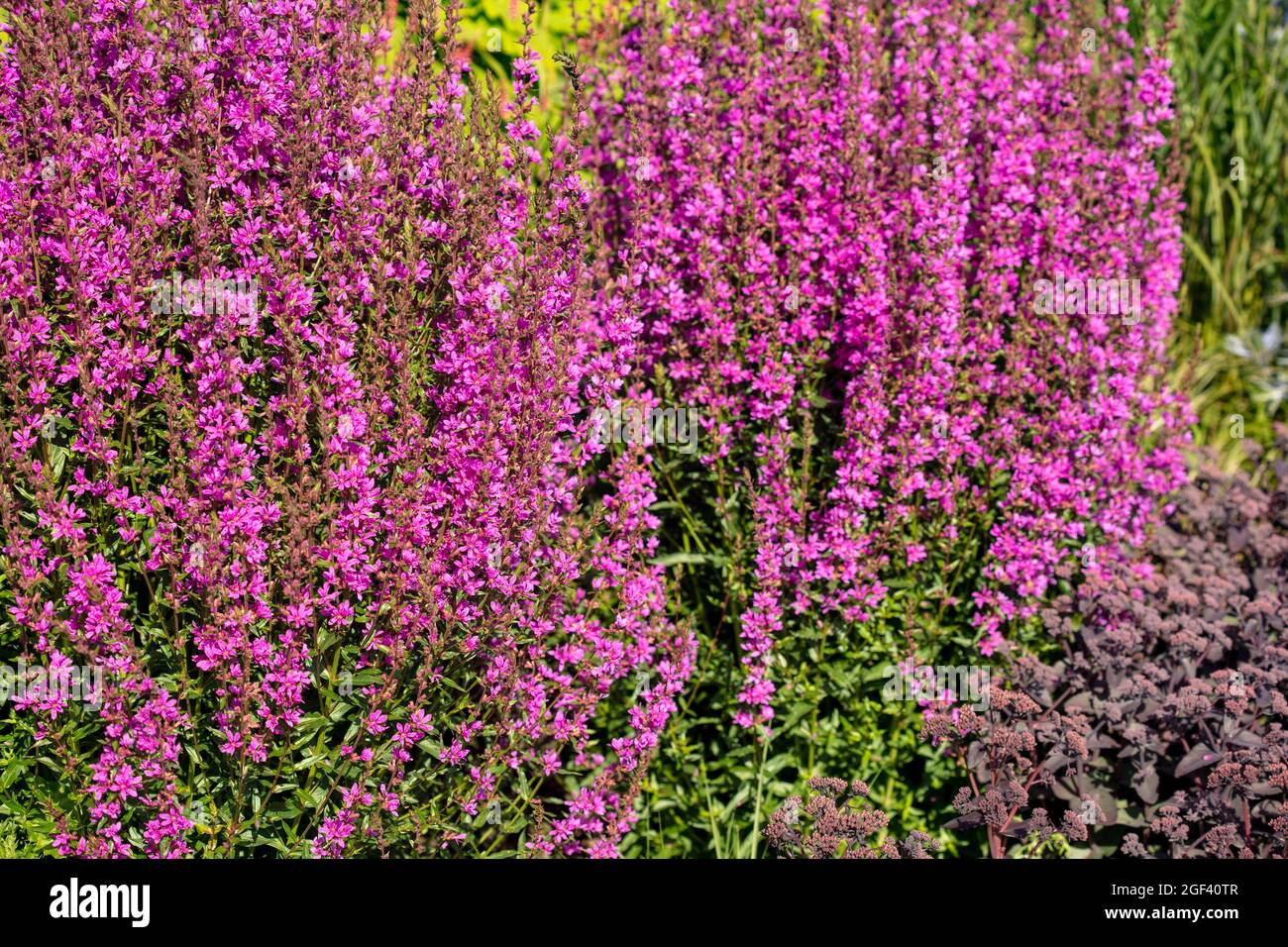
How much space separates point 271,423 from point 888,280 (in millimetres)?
2084

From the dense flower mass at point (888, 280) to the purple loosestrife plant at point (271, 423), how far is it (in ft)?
2.43

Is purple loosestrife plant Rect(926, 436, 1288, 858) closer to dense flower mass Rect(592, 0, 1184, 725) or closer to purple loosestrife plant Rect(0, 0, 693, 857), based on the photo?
dense flower mass Rect(592, 0, 1184, 725)

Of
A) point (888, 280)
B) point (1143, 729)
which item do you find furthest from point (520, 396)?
point (1143, 729)

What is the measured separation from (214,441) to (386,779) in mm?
1113

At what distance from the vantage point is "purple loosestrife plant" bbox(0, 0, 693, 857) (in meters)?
3.33

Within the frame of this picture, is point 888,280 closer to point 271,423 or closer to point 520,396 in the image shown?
point 520,396

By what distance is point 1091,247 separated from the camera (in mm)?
4918

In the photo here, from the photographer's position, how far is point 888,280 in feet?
14.3

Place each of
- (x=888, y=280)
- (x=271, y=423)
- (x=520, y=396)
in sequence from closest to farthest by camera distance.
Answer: (x=271, y=423) → (x=520, y=396) → (x=888, y=280)

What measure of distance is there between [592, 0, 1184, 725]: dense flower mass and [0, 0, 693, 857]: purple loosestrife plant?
0.74 metres

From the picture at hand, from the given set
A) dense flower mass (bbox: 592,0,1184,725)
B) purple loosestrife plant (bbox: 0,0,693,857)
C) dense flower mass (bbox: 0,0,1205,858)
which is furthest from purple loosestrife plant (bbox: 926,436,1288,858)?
purple loosestrife plant (bbox: 0,0,693,857)

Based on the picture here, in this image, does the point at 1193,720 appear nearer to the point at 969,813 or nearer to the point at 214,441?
the point at 969,813

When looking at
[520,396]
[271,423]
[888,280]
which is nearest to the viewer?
[271,423]

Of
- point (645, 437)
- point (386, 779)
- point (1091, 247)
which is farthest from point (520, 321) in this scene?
point (1091, 247)
